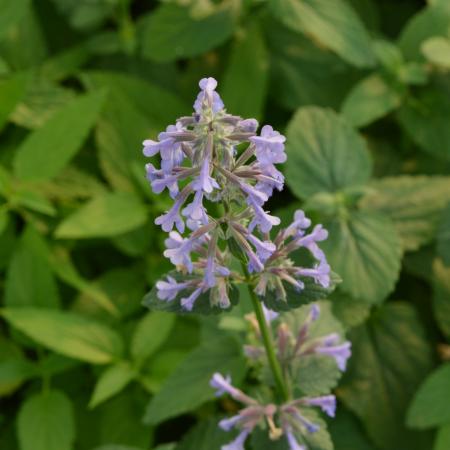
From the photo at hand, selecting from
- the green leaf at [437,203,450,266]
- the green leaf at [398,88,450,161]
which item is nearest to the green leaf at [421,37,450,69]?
the green leaf at [398,88,450,161]

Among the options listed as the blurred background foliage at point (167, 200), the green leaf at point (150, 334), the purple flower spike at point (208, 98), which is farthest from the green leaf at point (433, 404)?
the purple flower spike at point (208, 98)

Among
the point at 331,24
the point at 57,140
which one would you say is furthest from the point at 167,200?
the point at 331,24

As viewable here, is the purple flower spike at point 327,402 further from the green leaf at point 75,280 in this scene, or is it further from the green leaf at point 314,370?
the green leaf at point 75,280

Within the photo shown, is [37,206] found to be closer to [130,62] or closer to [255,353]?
[255,353]

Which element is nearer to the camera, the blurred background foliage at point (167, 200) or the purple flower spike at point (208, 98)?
the purple flower spike at point (208, 98)

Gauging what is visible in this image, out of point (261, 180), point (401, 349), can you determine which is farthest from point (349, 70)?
point (261, 180)

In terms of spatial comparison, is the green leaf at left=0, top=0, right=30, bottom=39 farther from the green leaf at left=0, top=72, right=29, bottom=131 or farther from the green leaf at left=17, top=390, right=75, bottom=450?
the green leaf at left=17, top=390, right=75, bottom=450
